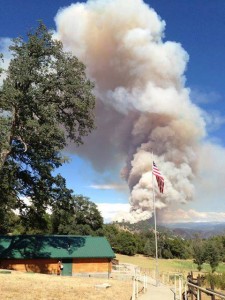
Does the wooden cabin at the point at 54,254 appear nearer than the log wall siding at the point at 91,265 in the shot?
Yes

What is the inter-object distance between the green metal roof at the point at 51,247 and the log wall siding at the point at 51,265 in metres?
0.72

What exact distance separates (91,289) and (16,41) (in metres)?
21.1

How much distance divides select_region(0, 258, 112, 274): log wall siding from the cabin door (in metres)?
0.41

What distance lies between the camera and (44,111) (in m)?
30.5

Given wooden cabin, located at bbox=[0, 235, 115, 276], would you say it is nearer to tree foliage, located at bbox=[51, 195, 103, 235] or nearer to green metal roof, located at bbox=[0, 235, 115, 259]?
green metal roof, located at bbox=[0, 235, 115, 259]

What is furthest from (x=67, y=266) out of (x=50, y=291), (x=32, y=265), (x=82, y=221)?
(x=82, y=221)

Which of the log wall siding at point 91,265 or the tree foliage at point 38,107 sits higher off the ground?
the tree foliage at point 38,107

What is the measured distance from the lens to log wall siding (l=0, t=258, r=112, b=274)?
41.4 metres

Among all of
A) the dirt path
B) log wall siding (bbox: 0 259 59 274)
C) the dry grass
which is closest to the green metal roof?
log wall siding (bbox: 0 259 59 274)

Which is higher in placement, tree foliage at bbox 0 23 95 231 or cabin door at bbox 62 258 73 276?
tree foliage at bbox 0 23 95 231

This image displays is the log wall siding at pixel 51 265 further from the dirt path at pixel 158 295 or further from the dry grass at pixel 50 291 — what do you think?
the dirt path at pixel 158 295

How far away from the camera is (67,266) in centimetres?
4456

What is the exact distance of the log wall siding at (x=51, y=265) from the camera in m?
41.4

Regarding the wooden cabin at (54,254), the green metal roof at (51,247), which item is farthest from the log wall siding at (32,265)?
the green metal roof at (51,247)
